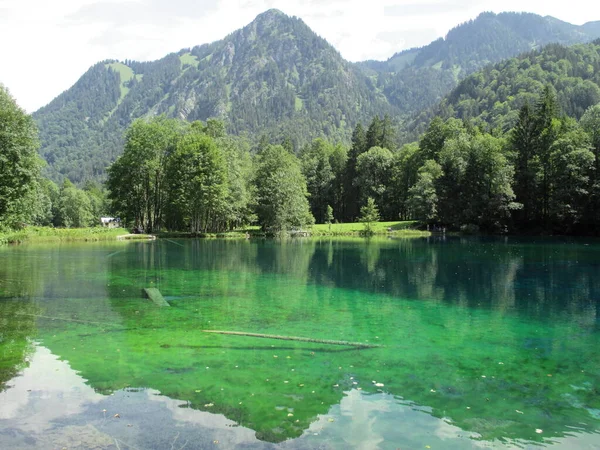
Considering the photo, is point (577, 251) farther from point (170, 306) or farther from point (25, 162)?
point (25, 162)

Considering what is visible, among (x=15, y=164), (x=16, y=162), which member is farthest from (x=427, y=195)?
(x=15, y=164)

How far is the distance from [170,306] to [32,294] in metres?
7.06

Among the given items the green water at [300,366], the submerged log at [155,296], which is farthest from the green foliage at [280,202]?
the submerged log at [155,296]

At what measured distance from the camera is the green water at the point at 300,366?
27.8 feet

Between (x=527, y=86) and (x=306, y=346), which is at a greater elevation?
(x=527, y=86)

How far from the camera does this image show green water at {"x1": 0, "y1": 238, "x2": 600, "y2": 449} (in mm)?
8469

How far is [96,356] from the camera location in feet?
42.1

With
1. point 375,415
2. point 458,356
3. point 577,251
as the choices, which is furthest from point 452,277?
point 577,251

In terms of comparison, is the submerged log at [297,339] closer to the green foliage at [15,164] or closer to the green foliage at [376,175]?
the green foliage at [15,164]

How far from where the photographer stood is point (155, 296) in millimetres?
21969

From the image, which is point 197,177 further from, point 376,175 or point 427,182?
point 376,175

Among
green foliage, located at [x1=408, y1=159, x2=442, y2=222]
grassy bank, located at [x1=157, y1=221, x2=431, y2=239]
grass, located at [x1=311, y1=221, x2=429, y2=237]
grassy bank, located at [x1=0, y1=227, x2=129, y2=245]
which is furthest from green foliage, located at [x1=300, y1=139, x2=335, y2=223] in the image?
grassy bank, located at [x1=0, y1=227, x2=129, y2=245]

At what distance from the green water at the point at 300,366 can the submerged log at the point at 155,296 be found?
17.8 inches

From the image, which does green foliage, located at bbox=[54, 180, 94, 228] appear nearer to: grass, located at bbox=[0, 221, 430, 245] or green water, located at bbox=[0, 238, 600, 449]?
grass, located at bbox=[0, 221, 430, 245]
